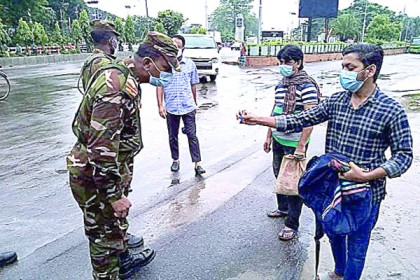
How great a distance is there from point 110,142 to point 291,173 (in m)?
1.75

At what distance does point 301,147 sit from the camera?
3432 mm

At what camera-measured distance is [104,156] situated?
2.21 m

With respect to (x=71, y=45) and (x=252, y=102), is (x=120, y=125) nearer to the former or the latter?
(x=252, y=102)

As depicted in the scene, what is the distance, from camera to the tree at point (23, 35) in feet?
88.4

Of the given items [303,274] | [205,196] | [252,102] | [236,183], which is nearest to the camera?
[303,274]

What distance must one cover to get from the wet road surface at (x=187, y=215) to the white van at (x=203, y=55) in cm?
849

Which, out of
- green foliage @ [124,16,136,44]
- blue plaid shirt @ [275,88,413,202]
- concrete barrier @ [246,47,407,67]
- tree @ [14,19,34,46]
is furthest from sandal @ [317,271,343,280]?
green foliage @ [124,16,136,44]

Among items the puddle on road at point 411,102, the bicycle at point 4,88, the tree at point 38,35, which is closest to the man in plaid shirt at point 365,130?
the puddle on road at point 411,102

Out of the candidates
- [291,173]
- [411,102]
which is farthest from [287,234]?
[411,102]

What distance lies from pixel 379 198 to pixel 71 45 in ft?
116

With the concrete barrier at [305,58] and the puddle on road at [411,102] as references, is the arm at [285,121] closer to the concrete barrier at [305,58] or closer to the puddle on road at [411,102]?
the puddle on road at [411,102]

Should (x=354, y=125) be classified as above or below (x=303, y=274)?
above

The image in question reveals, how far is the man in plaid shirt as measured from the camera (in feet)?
7.74

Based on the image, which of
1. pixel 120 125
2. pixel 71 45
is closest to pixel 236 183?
pixel 120 125
